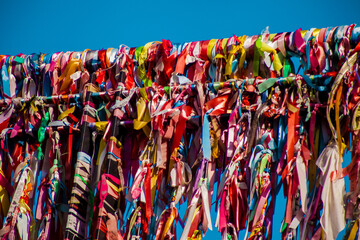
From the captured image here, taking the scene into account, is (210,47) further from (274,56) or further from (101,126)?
(101,126)

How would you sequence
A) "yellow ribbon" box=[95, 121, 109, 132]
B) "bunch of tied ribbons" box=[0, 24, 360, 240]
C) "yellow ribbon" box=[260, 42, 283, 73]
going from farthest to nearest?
"yellow ribbon" box=[95, 121, 109, 132]
"yellow ribbon" box=[260, 42, 283, 73]
"bunch of tied ribbons" box=[0, 24, 360, 240]

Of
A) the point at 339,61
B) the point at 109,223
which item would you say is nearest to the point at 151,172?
the point at 109,223

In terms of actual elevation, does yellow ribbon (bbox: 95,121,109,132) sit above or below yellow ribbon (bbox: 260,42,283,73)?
below

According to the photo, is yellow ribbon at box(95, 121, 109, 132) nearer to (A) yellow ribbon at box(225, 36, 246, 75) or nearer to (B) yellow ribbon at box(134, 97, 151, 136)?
(B) yellow ribbon at box(134, 97, 151, 136)

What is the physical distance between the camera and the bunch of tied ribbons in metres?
2.30

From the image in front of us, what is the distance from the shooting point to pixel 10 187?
2.69 meters

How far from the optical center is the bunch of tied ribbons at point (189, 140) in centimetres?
230

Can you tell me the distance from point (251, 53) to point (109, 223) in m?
0.77

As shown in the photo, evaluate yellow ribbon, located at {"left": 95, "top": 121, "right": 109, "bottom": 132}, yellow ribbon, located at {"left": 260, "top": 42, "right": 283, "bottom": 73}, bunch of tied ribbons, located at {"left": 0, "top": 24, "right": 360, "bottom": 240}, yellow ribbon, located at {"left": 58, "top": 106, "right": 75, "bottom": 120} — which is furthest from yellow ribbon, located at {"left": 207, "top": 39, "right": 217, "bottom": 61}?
yellow ribbon, located at {"left": 58, "top": 106, "right": 75, "bottom": 120}

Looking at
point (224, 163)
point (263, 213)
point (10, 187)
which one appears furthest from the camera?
point (10, 187)

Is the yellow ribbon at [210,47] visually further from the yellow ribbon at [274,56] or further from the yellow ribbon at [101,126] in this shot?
the yellow ribbon at [101,126]

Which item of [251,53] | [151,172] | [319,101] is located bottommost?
[151,172]

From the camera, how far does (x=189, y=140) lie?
8.46 ft

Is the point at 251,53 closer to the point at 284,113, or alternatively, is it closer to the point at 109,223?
the point at 284,113
